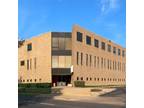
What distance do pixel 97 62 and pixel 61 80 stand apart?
13.4m

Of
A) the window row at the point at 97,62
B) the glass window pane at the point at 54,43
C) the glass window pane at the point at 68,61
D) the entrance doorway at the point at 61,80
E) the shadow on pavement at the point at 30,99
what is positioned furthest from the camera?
the window row at the point at 97,62

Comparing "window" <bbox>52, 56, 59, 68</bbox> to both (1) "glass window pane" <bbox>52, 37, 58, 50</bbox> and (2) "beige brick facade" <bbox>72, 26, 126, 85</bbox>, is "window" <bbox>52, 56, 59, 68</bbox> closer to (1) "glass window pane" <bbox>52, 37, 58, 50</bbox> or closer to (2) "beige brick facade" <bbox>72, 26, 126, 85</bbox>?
(1) "glass window pane" <bbox>52, 37, 58, 50</bbox>

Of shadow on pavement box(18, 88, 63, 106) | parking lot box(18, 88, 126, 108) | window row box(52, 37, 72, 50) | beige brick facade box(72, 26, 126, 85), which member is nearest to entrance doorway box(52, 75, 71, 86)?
beige brick facade box(72, 26, 126, 85)

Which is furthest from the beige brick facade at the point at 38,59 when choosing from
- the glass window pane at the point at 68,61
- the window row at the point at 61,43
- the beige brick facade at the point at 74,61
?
the glass window pane at the point at 68,61

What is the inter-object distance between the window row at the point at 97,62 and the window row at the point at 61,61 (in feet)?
7.46

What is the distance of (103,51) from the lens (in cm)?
7812

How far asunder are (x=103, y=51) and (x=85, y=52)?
1263 cm

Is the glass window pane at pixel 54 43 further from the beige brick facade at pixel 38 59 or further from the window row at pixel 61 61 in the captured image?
the window row at pixel 61 61

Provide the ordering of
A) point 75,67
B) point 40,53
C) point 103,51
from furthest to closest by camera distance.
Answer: point 103,51 < point 40,53 < point 75,67

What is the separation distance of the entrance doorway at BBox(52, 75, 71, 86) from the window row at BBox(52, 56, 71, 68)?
298cm

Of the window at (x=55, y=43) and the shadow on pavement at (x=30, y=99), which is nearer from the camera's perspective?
the shadow on pavement at (x=30, y=99)

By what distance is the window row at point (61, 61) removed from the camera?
62281 millimetres
